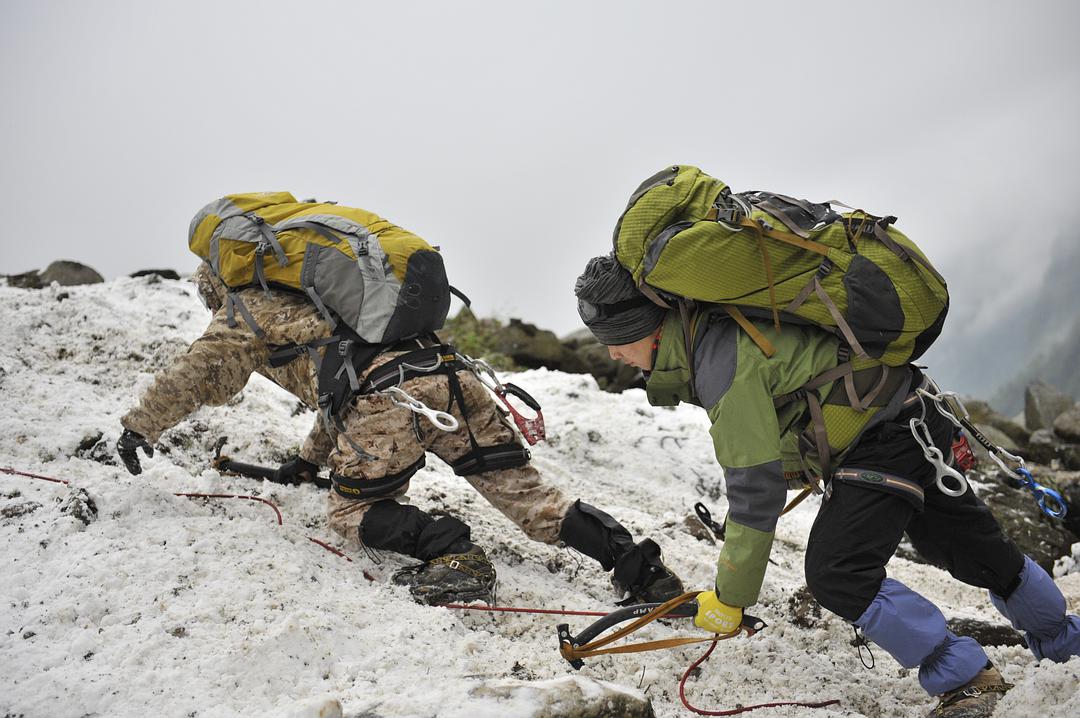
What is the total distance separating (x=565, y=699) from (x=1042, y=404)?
34.3 feet

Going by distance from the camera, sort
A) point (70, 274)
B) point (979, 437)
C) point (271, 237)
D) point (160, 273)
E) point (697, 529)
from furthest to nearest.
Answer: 1. point (70, 274)
2. point (160, 273)
3. point (697, 529)
4. point (271, 237)
5. point (979, 437)

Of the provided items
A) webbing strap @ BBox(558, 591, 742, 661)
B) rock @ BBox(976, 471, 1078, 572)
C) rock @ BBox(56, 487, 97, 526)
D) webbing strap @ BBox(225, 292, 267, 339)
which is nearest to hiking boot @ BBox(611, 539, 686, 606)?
webbing strap @ BBox(558, 591, 742, 661)

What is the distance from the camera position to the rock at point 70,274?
335 inches

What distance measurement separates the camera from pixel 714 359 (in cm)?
291

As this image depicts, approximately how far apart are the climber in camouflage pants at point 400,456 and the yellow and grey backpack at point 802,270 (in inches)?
53.5

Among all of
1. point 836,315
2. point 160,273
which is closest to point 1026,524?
point 836,315

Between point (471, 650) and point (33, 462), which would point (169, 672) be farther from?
point (33, 462)

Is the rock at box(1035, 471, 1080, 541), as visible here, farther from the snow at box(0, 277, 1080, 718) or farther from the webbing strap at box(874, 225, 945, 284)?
the webbing strap at box(874, 225, 945, 284)

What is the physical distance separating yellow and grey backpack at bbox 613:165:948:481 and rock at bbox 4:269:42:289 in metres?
7.65

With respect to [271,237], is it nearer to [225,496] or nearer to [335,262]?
[335,262]

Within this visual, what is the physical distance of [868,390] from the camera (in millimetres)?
2936

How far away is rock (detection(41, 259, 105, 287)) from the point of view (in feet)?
28.0

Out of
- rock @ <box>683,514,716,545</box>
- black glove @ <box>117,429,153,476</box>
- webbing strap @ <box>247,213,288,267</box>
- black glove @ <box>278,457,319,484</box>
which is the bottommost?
rock @ <box>683,514,716,545</box>

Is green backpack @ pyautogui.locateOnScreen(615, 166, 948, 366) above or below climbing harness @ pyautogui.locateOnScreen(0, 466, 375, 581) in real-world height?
above
